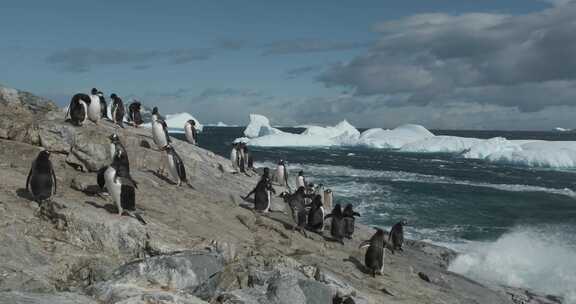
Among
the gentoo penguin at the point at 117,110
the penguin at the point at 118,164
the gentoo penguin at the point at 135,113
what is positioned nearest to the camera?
the penguin at the point at 118,164

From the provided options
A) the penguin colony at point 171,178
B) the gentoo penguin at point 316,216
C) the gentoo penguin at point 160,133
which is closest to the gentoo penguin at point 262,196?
the penguin colony at point 171,178

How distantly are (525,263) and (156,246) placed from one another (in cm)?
1861

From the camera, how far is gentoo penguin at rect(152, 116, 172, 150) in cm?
1675

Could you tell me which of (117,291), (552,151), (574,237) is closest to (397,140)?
(552,151)

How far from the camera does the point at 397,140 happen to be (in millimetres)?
106375

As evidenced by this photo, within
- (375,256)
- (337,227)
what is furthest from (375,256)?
(337,227)

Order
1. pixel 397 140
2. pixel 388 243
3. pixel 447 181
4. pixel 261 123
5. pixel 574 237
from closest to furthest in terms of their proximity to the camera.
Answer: pixel 388 243 < pixel 574 237 < pixel 447 181 < pixel 397 140 < pixel 261 123

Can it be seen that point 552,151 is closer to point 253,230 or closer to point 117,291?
point 253,230

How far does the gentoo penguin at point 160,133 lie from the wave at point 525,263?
11.1 m

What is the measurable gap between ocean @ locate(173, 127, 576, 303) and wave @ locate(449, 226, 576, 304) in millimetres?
37

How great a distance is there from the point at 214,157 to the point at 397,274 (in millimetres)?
9274

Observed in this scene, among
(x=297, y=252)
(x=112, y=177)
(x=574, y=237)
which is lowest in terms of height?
(x=574, y=237)

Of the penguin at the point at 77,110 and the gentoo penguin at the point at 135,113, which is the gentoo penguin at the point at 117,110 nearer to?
the gentoo penguin at the point at 135,113

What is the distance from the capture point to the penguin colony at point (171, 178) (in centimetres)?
1042
